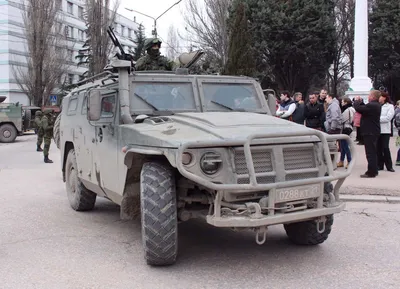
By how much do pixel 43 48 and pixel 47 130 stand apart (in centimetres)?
2327

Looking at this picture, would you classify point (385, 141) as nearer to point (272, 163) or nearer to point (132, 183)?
point (272, 163)

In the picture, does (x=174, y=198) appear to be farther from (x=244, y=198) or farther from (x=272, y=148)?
(x=272, y=148)

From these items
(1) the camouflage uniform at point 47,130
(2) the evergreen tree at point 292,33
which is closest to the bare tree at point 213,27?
(2) the evergreen tree at point 292,33

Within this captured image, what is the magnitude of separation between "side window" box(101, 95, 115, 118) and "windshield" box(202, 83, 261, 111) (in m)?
1.10

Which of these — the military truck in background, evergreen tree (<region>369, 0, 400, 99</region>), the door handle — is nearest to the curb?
the door handle

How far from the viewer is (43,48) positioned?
35750 mm

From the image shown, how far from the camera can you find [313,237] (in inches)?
207

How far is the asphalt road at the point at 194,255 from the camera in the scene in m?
4.32

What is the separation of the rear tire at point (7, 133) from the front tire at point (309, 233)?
19202 millimetres

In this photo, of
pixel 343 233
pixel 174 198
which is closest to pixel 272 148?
pixel 174 198

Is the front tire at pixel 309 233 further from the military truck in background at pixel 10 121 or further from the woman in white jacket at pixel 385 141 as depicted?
the military truck in background at pixel 10 121

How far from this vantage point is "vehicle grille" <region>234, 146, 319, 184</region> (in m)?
4.31

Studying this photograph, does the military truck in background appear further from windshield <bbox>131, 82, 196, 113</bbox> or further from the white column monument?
windshield <bbox>131, 82, 196, 113</bbox>

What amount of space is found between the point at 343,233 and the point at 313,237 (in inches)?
36.5
